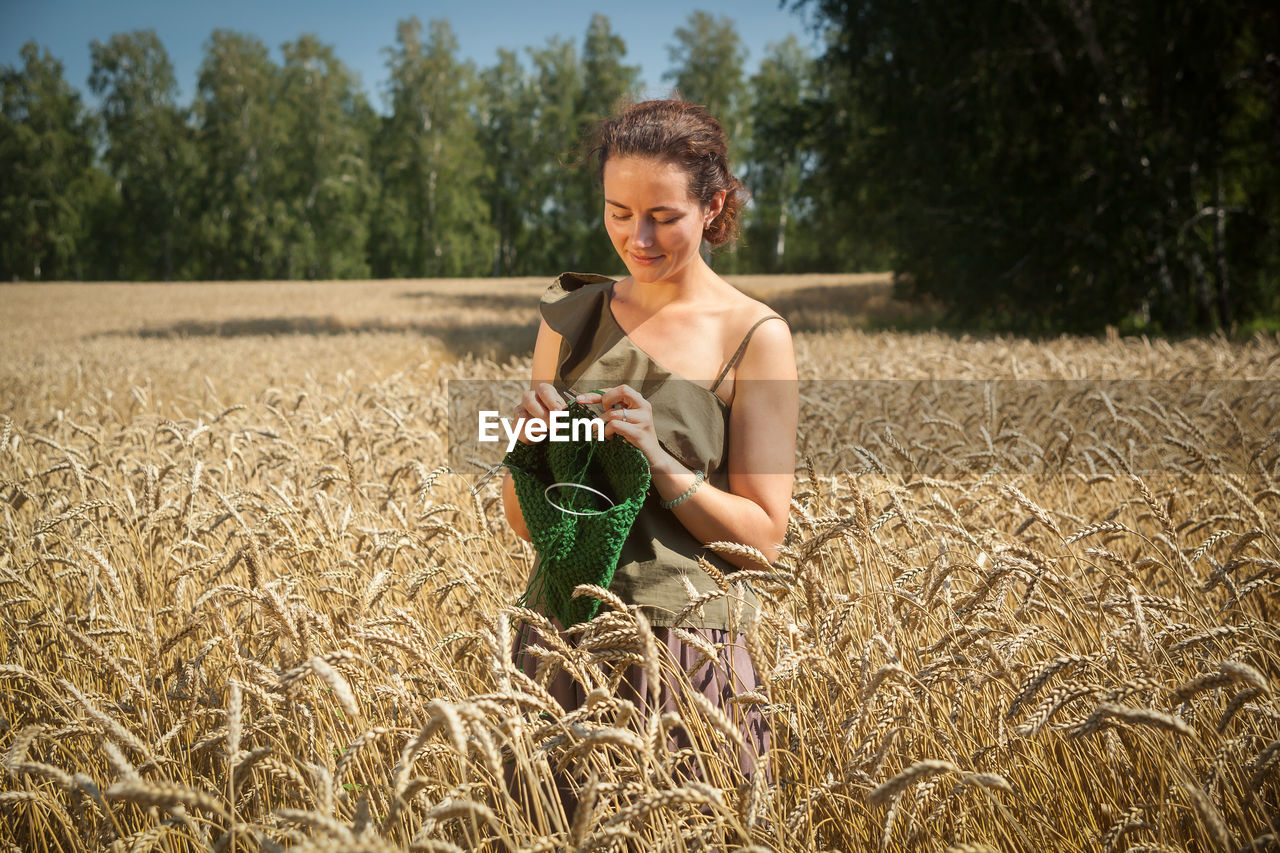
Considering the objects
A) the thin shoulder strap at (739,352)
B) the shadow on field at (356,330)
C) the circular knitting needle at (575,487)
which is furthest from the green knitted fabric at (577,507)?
the shadow on field at (356,330)

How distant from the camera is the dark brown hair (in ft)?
5.39

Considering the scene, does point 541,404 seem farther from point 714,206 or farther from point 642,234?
point 714,206

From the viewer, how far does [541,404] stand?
153cm

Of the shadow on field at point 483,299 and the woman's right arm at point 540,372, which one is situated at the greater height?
the shadow on field at point 483,299

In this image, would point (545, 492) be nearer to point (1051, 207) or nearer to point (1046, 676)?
point (1046, 676)

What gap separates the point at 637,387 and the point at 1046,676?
92cm

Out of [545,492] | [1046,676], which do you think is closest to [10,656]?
[545,492]

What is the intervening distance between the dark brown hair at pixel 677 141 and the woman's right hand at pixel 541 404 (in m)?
0.53

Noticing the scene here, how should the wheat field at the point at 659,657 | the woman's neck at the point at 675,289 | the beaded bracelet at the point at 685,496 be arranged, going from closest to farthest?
the wheat field at the point at 659,657, the beaded bracelet at the point at 685,496, the woman's neck at the point at 675,289

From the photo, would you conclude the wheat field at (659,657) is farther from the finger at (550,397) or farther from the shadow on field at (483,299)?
the shadow on field at (483,299)

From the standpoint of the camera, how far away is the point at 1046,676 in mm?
1275

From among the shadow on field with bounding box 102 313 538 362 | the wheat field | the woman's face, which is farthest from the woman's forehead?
the shadow on field with bounding box 102 313 538 362

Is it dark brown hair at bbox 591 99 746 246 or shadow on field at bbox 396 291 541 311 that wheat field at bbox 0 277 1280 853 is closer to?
dark brown hair at bbox 591 99 746 246

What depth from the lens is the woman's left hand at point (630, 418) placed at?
4.69ft
